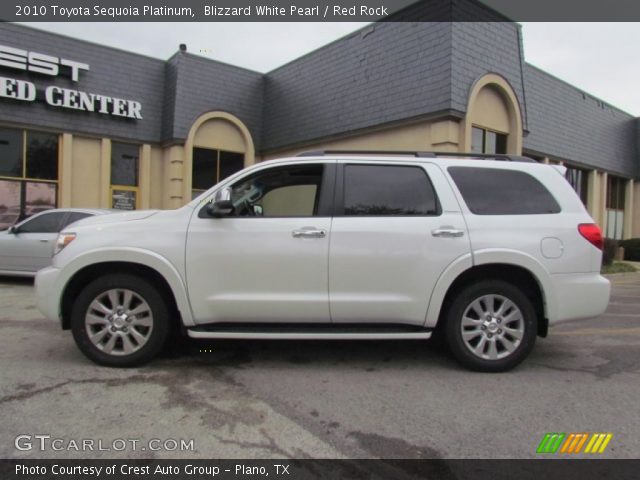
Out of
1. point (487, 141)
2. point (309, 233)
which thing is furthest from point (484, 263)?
point (487, 141)

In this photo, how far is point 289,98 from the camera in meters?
16.2

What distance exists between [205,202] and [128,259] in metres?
0.84

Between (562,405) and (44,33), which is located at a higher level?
(44,33)

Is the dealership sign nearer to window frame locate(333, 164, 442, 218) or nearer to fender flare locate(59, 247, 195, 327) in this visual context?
fender flare locate(59, 247, 195, 327)

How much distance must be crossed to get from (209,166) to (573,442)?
14959 mm

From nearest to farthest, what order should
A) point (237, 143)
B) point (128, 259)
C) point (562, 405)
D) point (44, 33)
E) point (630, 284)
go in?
point (562, 405)
point (128, 259)
point (630, 284)
point (44, 33)
point (237, 143)

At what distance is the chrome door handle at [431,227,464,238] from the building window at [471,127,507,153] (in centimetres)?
856

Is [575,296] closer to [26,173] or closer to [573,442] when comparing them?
[573,442]

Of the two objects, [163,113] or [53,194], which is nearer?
[53,194]

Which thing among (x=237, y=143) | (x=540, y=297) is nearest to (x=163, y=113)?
(x=237, y=143)

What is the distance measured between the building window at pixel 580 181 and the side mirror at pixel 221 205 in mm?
18001

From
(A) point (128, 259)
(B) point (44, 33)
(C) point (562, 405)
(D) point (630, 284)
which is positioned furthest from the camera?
(B) point (44, 33)

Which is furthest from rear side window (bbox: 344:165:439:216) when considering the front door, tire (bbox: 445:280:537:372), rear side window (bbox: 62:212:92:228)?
rear side window (bbox: 62:212:92:228)

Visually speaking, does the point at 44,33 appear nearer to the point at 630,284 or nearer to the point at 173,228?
the point at 173,228
